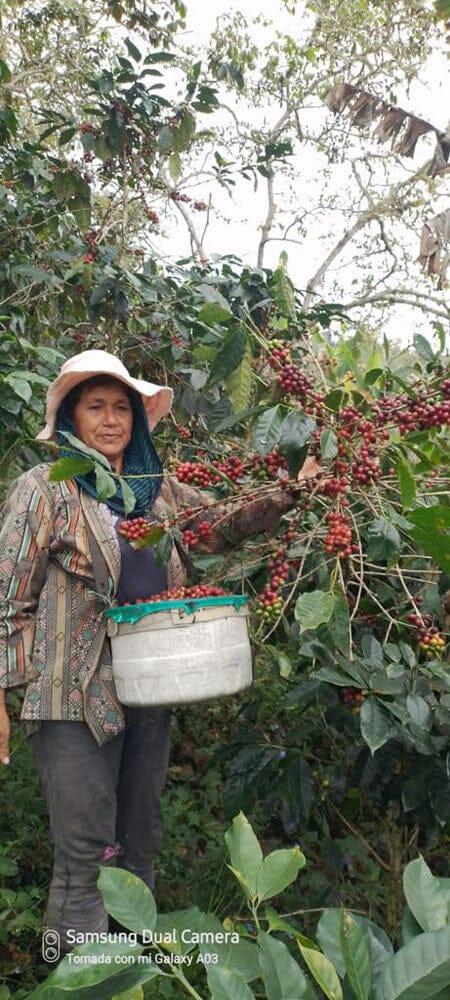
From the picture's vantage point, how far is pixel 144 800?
2100 millimetres

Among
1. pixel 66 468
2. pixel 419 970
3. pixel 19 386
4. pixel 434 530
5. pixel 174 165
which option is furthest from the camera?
pixel 174 165

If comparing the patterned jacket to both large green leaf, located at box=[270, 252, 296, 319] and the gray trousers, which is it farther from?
large green leaf, located at box=[270, 252, 296, 319]

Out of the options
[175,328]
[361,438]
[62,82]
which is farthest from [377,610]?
[62,82]

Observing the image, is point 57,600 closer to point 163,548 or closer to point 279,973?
point 163,548

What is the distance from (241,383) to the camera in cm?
167

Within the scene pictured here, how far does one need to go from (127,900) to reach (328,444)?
0.84 m

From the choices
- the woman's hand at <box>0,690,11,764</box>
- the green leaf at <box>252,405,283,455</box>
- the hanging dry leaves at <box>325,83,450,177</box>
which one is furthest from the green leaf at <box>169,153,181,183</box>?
the hanging dry leaves at <box>325,83,450,177</box>

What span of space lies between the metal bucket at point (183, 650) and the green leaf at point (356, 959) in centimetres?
93

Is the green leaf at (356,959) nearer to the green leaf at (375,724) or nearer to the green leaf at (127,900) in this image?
the green leaf at (127,900)

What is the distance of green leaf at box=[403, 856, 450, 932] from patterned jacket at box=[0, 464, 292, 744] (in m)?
1.11

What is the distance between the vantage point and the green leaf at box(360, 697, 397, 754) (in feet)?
4.72

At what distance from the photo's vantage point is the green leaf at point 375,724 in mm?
1438

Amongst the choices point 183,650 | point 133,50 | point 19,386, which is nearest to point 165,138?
point 133,50

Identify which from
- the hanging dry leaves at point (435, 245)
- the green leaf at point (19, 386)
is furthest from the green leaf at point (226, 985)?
the hanging dry leaves at point (435, 245)
